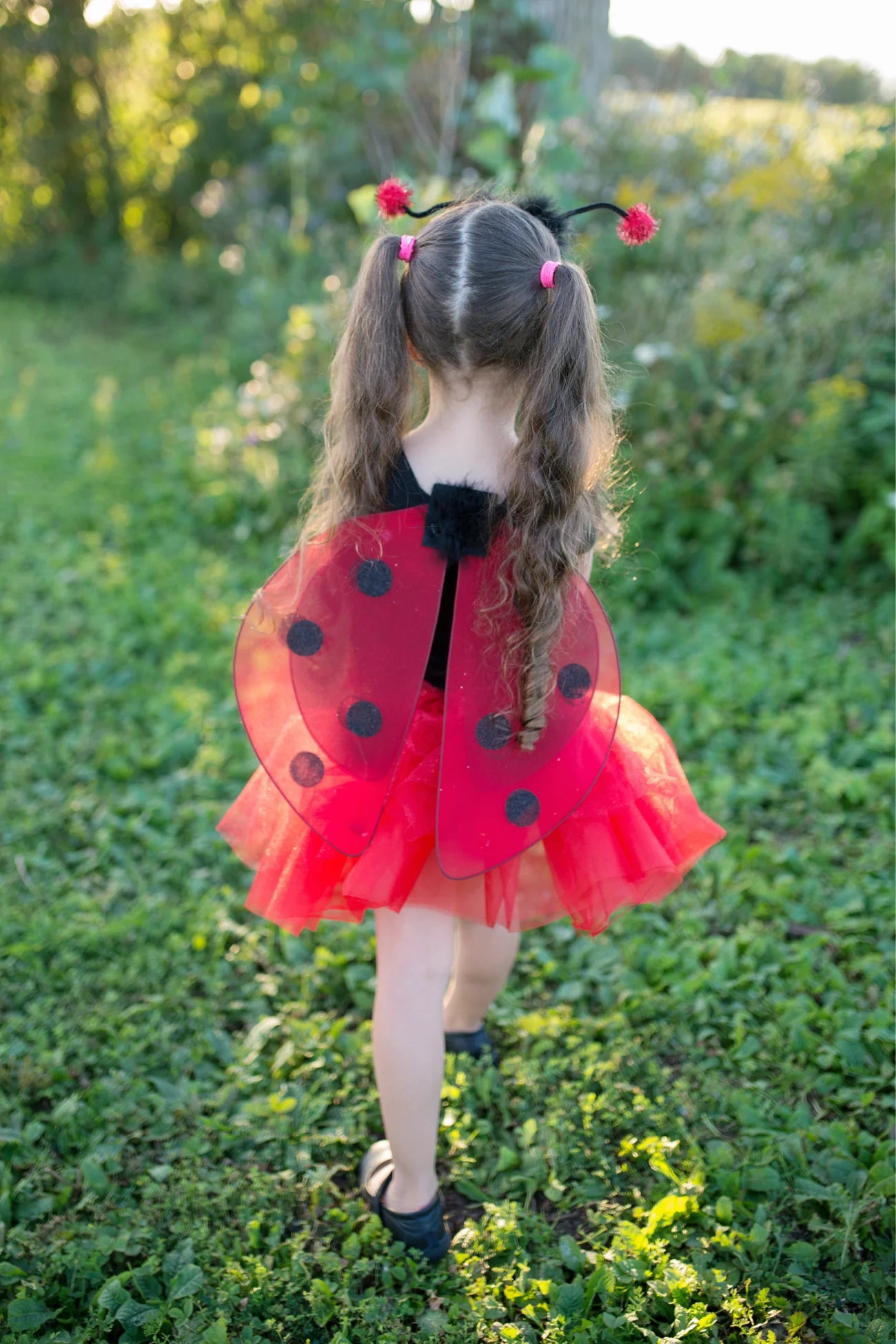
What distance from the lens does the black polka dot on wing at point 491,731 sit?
1.58 meters

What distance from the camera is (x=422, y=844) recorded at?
5.33ft

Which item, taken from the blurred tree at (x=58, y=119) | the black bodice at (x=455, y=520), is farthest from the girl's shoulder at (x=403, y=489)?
the blurred tree at (x=58, y=119)

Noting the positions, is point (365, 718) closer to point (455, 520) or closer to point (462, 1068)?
point (455, 520)

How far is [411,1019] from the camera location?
1609 mm

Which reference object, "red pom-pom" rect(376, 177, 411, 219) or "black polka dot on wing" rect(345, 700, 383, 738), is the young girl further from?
"red pom-pom" rect(376, 177, 411, 219)

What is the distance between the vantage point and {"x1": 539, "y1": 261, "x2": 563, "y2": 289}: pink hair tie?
146 cm

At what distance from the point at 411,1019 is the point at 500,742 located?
0.50 meters

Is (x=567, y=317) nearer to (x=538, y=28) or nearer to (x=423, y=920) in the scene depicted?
(x=423, y=920)

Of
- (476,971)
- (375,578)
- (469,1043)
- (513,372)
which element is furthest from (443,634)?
(469,1043)

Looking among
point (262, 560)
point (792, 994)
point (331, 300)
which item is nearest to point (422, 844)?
point (792, 994)

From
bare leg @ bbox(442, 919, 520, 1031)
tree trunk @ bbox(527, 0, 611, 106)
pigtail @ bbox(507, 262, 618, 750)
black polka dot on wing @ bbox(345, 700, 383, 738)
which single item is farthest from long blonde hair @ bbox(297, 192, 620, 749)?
tree trunk @ bbox(527, 0, 611, 106)

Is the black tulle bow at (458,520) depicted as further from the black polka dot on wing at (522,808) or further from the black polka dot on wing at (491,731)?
the black polka dot on wing at (522,808)

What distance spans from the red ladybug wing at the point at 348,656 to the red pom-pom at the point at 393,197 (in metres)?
0.61

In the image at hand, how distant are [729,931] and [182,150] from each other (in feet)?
30.4
